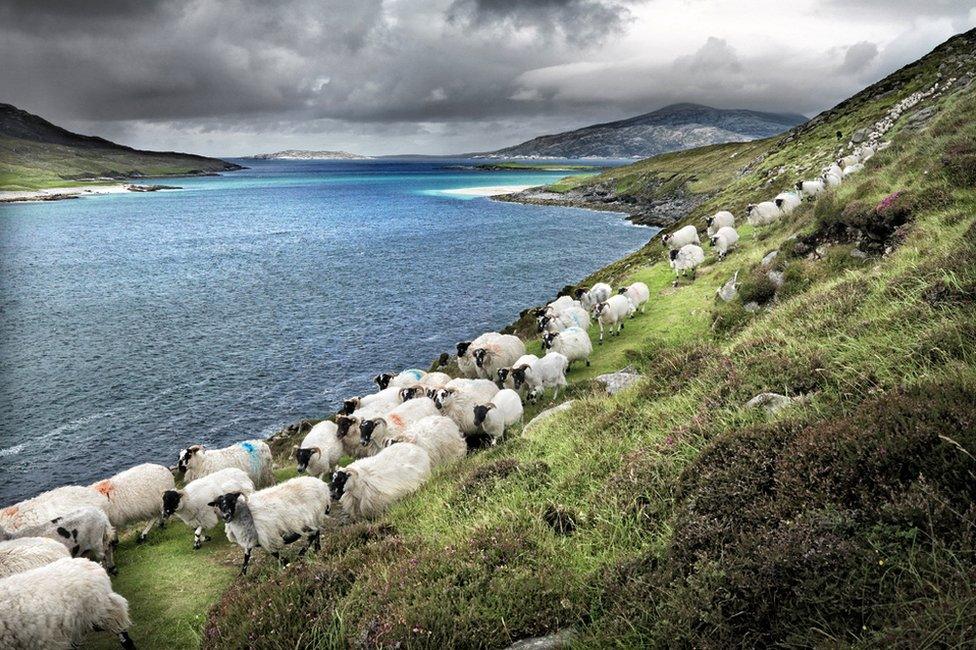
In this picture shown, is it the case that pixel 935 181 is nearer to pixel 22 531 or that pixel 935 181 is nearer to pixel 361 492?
pixel 361 492

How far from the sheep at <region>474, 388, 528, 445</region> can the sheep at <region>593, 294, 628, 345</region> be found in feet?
27.7

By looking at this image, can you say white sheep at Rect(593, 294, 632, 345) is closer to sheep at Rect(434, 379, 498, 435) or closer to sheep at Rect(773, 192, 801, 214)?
sheep at Rect(434, 379, 498, 435)

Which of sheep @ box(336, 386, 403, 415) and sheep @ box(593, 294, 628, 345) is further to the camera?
sheep @ box(593, 294, 628, 345)

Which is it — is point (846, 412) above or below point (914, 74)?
below

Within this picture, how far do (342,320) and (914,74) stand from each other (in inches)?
3302

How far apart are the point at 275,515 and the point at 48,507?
269 inches

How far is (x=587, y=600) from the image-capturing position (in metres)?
6.20

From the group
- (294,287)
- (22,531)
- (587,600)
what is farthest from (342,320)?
(587,600)

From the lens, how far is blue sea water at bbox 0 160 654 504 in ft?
97.4

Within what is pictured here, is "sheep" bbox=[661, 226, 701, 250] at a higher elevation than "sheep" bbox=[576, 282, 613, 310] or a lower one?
higher

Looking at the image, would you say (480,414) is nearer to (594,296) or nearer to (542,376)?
(542,376)

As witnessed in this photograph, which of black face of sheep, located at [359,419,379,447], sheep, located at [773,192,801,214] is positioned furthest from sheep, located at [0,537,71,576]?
sheep, located at [773,192,801,214]

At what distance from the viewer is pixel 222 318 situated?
49500 millimetres

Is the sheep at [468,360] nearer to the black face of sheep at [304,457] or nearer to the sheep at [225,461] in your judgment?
the black face of sheep at [304,457]
